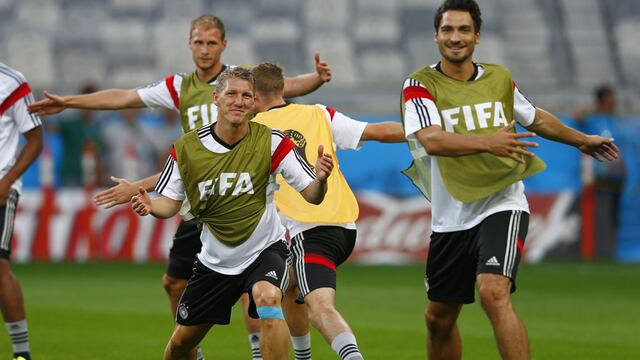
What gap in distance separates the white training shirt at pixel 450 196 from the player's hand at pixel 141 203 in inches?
63.5

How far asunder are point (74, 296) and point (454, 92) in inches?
341

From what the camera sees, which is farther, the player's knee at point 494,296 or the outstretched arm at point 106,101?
the outstretched arm at point 106,101

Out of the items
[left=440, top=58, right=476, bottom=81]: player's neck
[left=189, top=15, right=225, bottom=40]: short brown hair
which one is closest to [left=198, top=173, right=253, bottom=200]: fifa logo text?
[left=440, top=58, right=476, bottom=81]: player's neck

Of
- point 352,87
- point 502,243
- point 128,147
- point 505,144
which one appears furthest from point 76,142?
point 505,144

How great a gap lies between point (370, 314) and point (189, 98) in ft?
15.6

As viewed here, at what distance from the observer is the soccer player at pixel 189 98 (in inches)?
359

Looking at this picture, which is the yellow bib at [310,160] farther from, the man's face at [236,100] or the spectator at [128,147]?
the spectator at [128,147]

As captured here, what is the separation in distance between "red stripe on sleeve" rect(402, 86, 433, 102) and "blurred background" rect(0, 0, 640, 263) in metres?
11.6

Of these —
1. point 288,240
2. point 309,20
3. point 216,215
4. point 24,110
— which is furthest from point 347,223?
point 309,20

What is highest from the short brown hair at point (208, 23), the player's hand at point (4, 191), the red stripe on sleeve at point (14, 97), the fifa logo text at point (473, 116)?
the short brown hair at point (208, 23)

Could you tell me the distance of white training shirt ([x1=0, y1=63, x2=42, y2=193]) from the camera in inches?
373

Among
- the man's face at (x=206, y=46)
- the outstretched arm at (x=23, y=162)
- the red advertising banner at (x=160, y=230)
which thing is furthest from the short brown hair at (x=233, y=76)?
the red advertising banner at (x=160, y=230)

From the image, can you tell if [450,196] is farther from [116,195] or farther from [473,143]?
[116,195]

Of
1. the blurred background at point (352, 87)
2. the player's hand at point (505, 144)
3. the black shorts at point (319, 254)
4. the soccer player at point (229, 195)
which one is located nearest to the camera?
the player's hand at point (505, 144)
